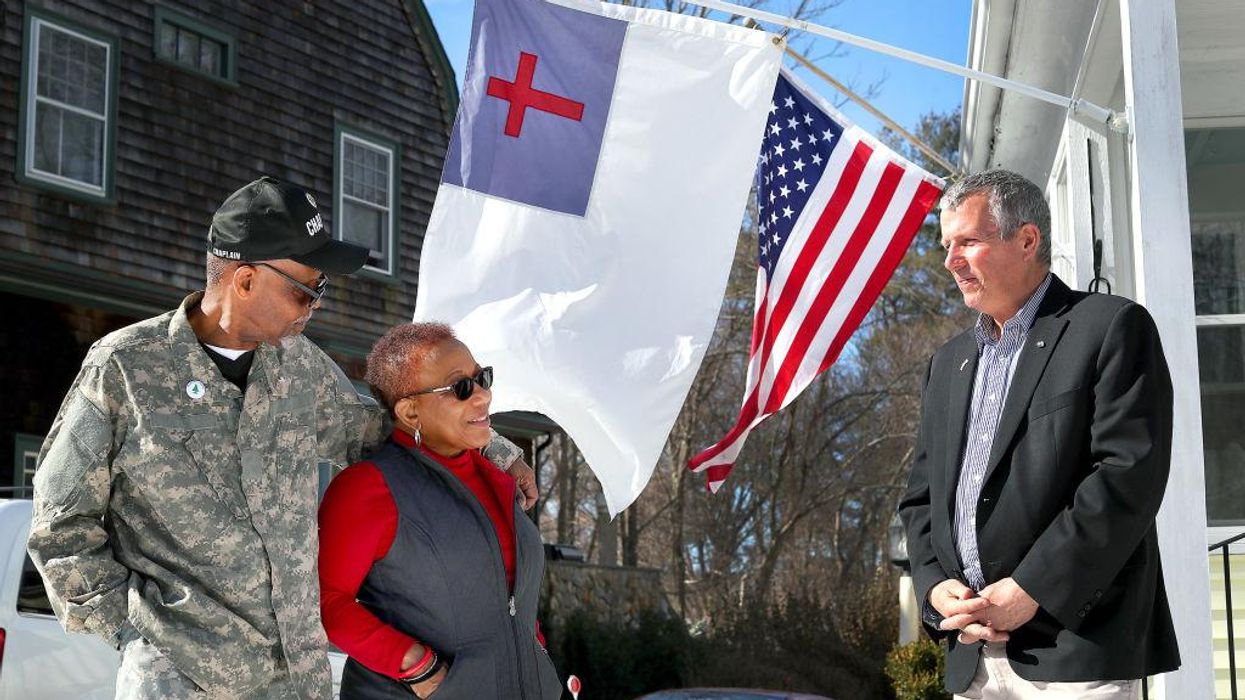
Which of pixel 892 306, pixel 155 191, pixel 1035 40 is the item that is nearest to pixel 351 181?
pixel 155 191

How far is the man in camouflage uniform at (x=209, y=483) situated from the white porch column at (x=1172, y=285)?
2.78 metres

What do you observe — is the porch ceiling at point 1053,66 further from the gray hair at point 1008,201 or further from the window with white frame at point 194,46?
the window with white frame at point 194,46

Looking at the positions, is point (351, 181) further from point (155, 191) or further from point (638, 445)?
point (638, 445)

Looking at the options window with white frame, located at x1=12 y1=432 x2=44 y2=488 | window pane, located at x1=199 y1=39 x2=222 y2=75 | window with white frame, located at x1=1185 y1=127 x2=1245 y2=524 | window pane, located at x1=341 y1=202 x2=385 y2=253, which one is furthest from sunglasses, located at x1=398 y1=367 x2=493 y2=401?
window pane, located at x1=341 y1=202 x2=385 y2=253

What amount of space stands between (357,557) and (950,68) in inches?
144

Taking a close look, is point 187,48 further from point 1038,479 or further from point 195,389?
point 1038,479

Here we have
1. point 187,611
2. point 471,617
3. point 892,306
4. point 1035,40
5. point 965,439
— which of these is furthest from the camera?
point 892,306

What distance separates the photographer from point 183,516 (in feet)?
10.5

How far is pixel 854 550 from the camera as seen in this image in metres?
33.2

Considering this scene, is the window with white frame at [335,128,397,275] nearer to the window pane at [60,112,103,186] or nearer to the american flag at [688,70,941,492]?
the window pane at [60,112,103,186]

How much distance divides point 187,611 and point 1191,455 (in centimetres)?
327

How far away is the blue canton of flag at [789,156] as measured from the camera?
20.6 feet

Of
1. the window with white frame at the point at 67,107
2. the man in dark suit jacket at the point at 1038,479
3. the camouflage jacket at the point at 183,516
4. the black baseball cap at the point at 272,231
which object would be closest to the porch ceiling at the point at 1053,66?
the man in dark suit jacket at the point at 1038,479

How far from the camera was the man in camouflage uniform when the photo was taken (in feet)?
10.3
